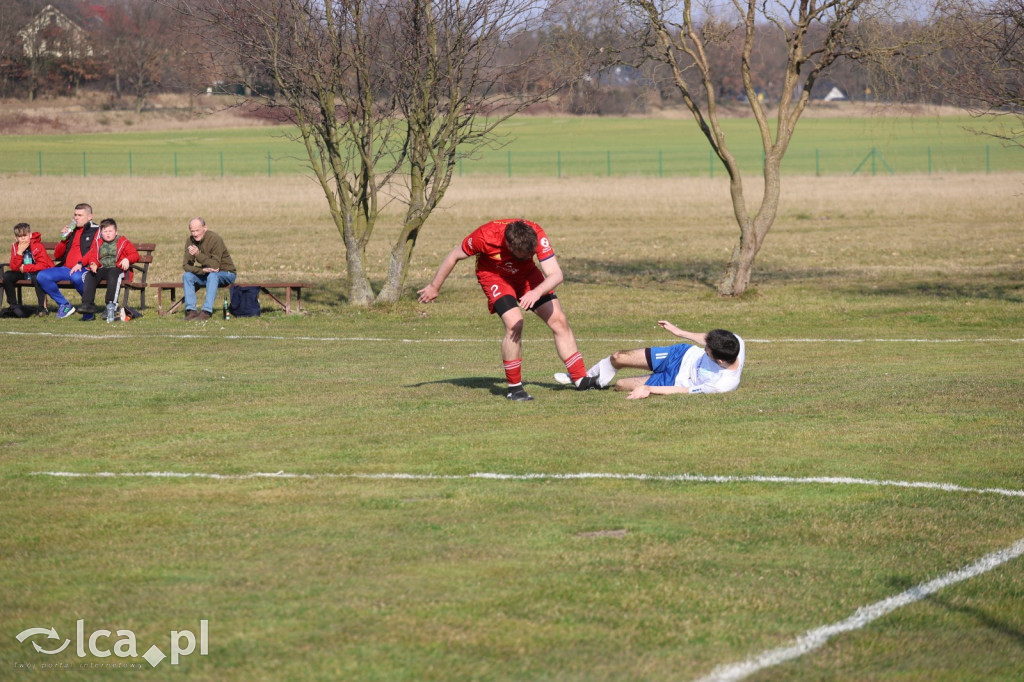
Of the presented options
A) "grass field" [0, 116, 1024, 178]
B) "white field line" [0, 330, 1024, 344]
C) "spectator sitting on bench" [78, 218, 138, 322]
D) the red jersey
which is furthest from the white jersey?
"grass field" [0, 116, 1024, 178]

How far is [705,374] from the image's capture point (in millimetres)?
10711

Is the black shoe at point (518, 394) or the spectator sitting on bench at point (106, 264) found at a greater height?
the spectator sitting on bench at point (106, 264)

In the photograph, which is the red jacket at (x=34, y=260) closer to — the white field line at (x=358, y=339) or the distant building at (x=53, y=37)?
the white field line at (x=358, y=339)

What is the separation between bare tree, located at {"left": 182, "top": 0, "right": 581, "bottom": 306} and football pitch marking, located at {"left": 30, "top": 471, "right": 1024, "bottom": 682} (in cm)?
1083

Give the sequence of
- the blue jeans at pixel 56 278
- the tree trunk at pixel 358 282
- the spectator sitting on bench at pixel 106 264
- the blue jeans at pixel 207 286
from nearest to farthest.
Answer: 1. the spectator sitting on bench at pixel 106 264
2. the blue jeans at pixel 207 286
3. the blue jeans at pixel 56 278
4. the tree trunk at pixel 358 282

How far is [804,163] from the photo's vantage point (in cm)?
7788

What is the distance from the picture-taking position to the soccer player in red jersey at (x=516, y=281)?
1053 centimetres

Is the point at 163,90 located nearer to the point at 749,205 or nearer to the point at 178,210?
the point at 178,210

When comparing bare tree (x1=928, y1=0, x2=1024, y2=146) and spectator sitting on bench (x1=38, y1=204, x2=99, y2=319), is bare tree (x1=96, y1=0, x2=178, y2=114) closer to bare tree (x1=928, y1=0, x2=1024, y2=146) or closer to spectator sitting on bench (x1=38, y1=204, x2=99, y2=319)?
spectator sitting on bench (x1=38, y1=204, x2=99, y2=319)

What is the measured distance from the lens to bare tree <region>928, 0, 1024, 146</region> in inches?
712

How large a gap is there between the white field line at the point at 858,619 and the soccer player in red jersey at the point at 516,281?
5.22 meters

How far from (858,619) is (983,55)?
628 inches

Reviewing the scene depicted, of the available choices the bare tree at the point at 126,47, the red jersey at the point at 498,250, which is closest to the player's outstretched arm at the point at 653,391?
the red jersey at the point at 498,250

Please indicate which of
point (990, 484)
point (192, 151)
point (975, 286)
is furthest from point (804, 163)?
point (990, 484)
